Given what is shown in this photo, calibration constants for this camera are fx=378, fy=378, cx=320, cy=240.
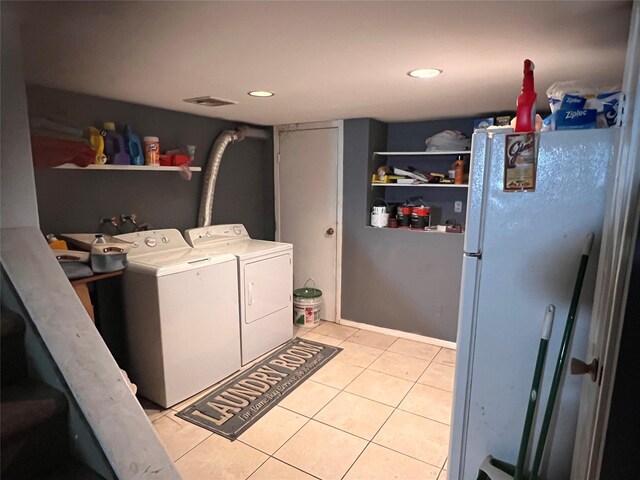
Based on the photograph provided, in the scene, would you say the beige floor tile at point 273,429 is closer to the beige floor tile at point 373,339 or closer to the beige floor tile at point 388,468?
the beige floor tile at point 388,468

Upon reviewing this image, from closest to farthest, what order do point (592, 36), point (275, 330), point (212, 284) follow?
1. point (592, 36)
2. point (212, 284)
3. point (275, 330)

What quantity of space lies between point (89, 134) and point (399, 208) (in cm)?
247

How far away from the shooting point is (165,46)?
58.3 inches

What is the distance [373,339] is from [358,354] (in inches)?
13.4

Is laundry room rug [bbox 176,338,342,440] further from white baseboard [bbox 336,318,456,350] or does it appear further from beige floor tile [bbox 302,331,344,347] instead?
white baseboard [bbox 336,318,456,350]

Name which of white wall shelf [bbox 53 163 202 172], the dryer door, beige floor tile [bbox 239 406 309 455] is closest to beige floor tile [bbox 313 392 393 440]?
beige floor tile [bbox 239 406 309 455]

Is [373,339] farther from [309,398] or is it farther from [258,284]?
[258,284]

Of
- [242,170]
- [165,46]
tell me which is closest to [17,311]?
[165,46]

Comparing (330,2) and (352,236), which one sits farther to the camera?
(352,236)

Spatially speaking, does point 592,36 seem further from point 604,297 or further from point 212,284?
point 212,284

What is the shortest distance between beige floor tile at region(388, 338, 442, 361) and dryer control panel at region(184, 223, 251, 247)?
1.70 m

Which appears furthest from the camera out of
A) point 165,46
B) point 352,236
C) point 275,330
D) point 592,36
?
point 352,236

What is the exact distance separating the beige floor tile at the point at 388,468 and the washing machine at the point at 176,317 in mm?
1228

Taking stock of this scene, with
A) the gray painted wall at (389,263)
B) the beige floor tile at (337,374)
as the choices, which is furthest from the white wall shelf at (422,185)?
the beige floor tile at (337,374)
